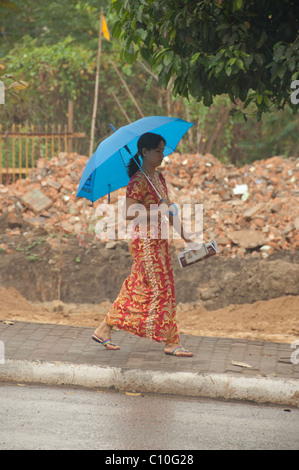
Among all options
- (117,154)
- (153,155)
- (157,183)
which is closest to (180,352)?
(157,183)

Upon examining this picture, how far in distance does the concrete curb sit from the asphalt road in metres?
0.11

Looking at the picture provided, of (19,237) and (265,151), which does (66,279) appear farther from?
(265,151)

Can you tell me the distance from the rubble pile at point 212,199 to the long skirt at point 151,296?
496 cm

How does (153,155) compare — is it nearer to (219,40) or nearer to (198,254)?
(198,254)

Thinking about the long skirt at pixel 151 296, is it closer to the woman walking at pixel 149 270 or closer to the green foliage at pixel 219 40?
the woman walking at pixel 149 270

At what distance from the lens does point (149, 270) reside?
20.1 ft

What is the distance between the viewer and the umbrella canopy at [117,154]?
586 centimetres

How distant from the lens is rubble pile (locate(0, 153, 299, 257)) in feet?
37.5

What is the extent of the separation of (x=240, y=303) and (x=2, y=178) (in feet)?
21.4

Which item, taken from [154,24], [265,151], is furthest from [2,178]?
[154,24]

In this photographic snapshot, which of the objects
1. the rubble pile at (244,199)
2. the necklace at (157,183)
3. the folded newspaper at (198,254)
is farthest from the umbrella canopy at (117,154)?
the rubble pile at (244,199)

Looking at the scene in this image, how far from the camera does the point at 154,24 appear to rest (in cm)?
625

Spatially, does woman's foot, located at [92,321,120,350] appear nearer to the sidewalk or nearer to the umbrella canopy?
the sidewalk
